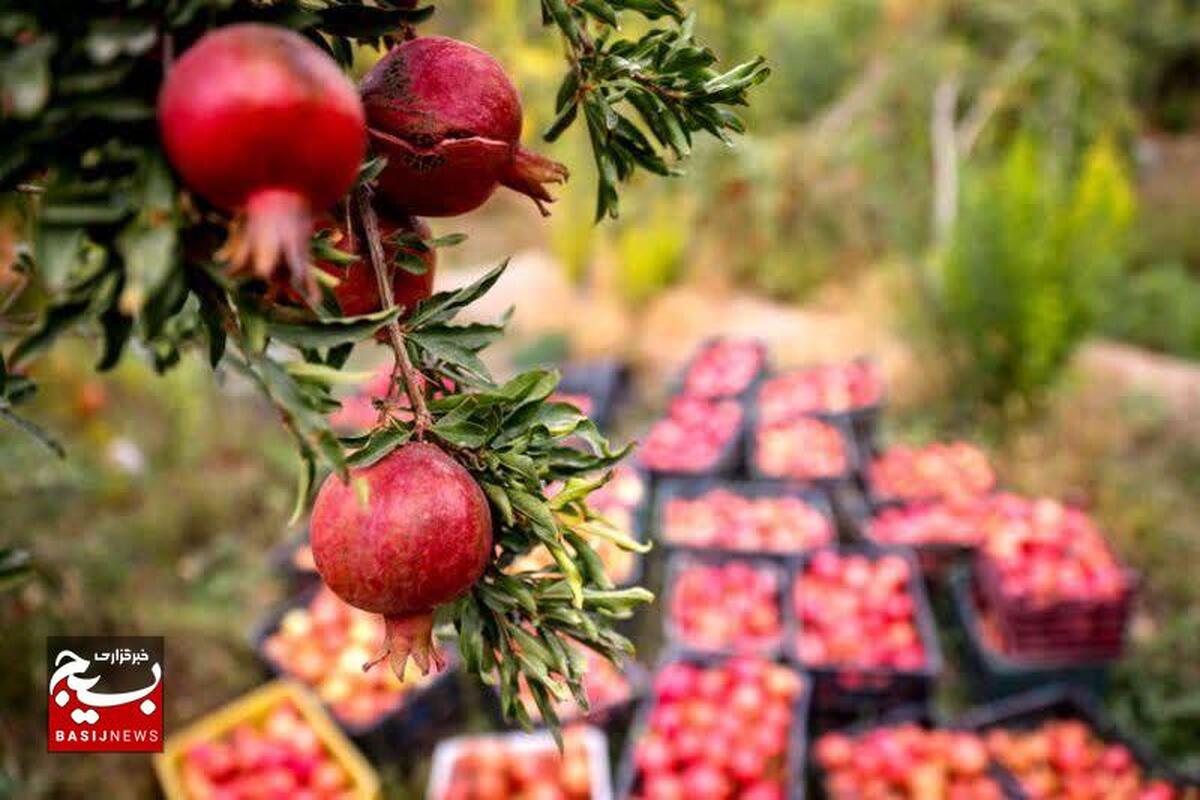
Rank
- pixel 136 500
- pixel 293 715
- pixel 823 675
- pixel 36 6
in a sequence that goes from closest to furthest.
Answer: pixel 36 6
pixel 293 715
pixel 823 675
pixel 136 500

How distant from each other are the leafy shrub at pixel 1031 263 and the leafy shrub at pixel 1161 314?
149cm

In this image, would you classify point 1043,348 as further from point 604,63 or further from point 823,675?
point 604,63

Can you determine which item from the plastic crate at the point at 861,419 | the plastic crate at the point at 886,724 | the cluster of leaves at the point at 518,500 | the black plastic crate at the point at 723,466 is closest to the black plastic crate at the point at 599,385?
the black plastic crate at the point at 723,466

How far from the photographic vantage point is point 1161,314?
6.75m

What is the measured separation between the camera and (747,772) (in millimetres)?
2723

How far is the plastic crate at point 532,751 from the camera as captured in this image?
8.68ft

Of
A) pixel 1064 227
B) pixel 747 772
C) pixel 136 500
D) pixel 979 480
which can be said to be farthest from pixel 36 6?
pixel 1064 227

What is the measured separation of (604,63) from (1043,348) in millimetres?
4441

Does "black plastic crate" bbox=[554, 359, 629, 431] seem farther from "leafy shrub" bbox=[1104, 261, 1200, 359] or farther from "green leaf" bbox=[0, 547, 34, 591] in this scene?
"green leaf" bbox=[0, 547, 34, 591]

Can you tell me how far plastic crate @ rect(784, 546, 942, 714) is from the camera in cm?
314

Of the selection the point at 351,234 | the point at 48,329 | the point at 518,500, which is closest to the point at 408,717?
the point at 518,500

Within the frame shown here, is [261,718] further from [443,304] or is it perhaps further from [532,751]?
[443,304]

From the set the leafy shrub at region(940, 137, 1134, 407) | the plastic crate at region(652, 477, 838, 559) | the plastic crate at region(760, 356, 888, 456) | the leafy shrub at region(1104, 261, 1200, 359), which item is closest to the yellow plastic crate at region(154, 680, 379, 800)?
the plastic crate at region(652, 477, 838, 559)

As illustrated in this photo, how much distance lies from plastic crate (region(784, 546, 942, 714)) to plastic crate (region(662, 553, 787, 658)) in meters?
0.06
